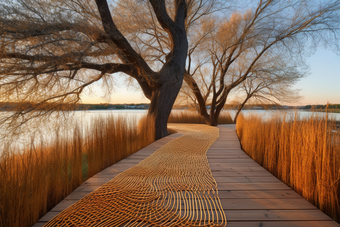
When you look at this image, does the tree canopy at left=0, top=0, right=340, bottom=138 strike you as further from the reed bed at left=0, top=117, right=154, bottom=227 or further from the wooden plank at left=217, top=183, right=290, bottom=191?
the wooden plank at left=217, top=183, right=290, bottom=191

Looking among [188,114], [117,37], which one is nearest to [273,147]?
[117,37]

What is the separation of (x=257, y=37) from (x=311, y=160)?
5514 mm

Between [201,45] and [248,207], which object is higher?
[201,45]

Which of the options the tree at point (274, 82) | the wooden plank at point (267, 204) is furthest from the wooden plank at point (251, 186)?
the tree at point (274, 82)

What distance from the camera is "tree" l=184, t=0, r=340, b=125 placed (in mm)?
A: 5078

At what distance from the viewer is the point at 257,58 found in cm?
642

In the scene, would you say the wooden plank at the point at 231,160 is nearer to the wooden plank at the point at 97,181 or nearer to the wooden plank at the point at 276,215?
the wooden plank at the point at 276,215

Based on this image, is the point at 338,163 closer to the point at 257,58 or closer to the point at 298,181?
the point at 298,181

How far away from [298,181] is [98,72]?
168 inches

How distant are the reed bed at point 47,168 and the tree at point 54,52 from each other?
1285mm

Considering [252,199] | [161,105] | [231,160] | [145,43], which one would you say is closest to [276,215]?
[252,199]

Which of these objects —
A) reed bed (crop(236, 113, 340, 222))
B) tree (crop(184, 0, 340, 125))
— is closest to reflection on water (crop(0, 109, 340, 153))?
reed bed (crop(236, 113, 340, 222))

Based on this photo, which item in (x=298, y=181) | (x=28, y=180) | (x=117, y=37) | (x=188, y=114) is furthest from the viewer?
(x=188, y=114)

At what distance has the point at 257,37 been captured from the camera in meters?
5.94
